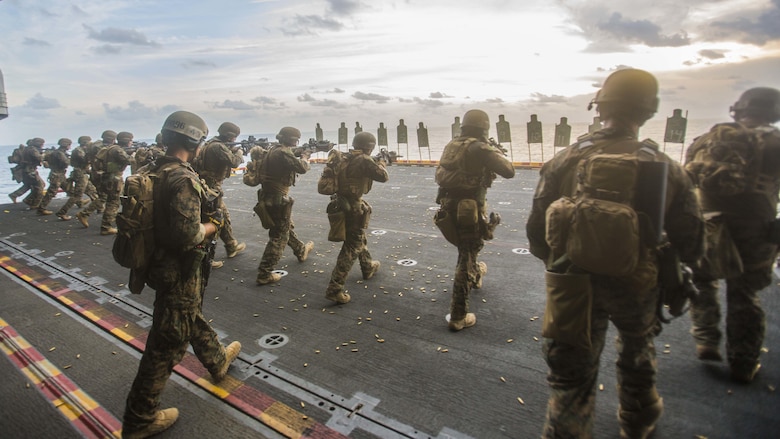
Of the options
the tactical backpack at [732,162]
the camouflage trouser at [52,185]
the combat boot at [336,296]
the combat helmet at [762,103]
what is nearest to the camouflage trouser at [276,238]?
the combat boot at [336,296]

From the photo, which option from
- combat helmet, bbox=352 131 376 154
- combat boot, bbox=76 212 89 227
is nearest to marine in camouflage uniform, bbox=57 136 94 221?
combat boot, bbox=76 212 89 227

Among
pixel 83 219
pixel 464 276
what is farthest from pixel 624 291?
pixel 83 219

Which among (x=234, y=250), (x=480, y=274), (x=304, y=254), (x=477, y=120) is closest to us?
(x=477, y=120)

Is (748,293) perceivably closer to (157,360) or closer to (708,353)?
(708,353)

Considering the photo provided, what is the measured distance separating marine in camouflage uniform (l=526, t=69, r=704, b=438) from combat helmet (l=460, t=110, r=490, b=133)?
1555mm

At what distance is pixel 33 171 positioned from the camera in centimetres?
1120

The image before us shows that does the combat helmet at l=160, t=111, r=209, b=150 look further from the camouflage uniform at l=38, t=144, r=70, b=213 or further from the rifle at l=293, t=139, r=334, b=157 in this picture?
the camouflage uniform at l=38, t=144, r=70, b=213

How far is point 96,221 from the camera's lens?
9805mm

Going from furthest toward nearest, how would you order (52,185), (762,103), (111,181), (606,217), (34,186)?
(34,186)
(52,185)
(111,181)
(762,103)
(606,217)

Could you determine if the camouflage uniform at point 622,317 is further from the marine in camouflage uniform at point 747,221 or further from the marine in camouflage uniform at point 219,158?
the marine in camouflage uniform at point 219,158

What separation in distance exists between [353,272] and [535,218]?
3.74 meters

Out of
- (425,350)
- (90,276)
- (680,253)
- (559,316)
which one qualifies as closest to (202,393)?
(425,350)

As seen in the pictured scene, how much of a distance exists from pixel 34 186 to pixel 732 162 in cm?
1481

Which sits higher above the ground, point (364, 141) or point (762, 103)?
point (762, 103)
